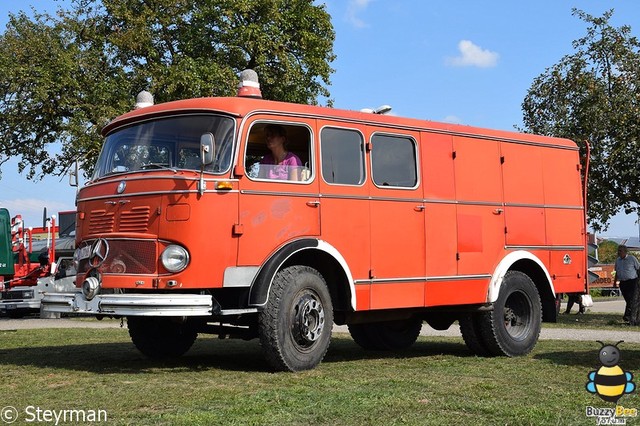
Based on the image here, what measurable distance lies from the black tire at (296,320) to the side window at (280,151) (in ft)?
3.28

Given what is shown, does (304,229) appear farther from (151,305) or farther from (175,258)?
(151,305)

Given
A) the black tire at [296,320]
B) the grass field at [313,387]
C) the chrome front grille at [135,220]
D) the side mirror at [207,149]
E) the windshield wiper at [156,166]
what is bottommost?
the grass field at [313,387]

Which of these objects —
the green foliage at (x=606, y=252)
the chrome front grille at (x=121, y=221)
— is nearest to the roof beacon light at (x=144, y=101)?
the chrome front grille at (x=121, y=221)

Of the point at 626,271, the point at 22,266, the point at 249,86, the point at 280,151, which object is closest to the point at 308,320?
the point at 280,151

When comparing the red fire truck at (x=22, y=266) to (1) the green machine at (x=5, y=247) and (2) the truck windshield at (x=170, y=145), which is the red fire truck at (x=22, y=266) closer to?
(1) the green machine at (x=5, y=247)

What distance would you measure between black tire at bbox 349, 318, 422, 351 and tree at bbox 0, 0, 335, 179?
14.8 meters

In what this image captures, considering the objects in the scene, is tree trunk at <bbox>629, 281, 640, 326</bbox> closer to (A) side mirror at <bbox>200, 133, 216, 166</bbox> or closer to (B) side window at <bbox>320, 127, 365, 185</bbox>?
(B) side window at <bbox>320, 127, 365, 185</bbox>

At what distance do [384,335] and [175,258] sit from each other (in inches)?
174

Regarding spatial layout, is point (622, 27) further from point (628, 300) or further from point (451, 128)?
point (451, 128)

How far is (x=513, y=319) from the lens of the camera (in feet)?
37.2

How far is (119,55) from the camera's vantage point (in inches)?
1085

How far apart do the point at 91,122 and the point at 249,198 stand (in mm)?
18289

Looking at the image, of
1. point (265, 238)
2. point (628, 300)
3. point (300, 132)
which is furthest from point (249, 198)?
point (628, 300)

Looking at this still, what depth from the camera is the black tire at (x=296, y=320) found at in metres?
8.48
